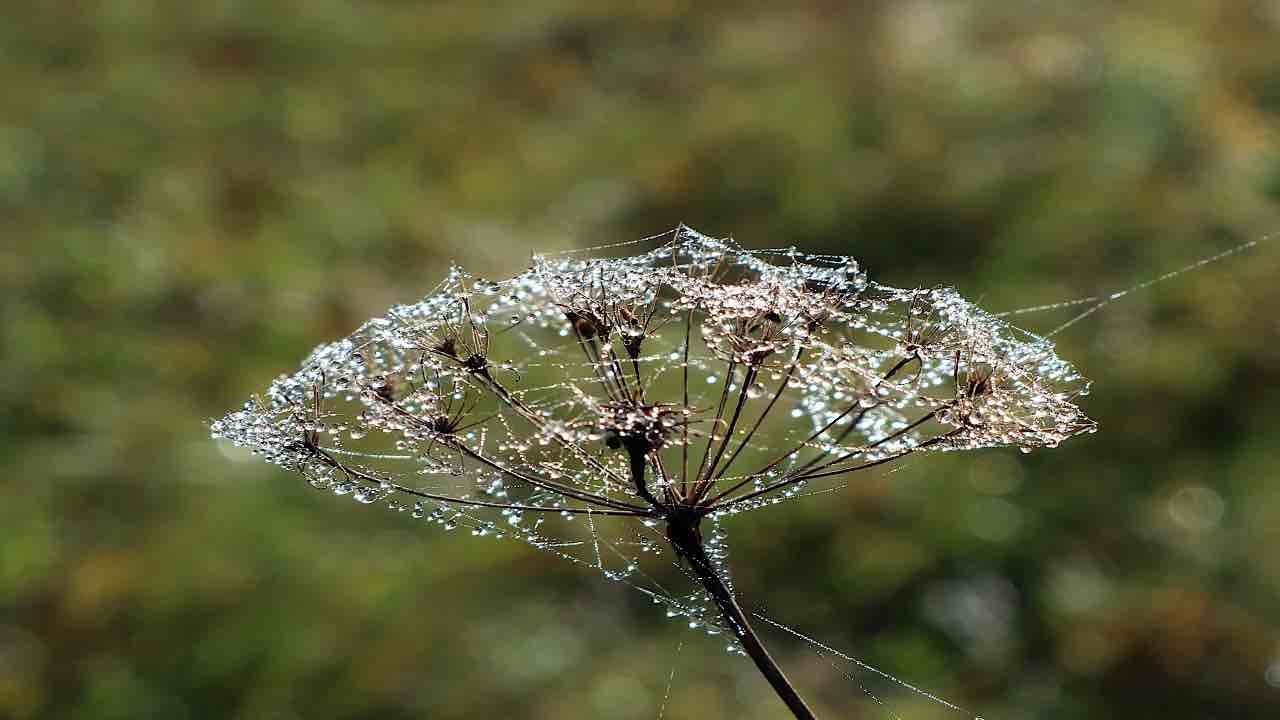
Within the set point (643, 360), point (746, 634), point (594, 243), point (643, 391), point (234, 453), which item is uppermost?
point (594, 243)

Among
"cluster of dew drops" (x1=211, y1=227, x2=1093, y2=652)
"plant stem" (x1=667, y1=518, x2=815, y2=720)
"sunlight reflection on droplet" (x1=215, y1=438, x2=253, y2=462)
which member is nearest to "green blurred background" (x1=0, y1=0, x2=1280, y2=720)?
"sunlight reflection on droplet" (x1=215, y1=438, x2=253, y2=462)

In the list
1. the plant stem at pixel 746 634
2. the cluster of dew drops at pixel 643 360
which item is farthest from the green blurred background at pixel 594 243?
the plant stem at pixel 746 634

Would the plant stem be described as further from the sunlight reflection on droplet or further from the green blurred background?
the sunlight reflection on droplet

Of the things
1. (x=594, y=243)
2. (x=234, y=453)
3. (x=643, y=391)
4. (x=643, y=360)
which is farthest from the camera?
(x=594, y=243)

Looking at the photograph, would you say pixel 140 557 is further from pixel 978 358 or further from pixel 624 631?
pixel 978 358

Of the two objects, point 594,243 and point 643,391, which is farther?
point 594,243

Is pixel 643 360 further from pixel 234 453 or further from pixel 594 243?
pixel 594 243

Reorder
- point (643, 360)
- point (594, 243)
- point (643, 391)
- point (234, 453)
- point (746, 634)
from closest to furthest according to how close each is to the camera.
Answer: point (746, 634) < point (643, 391) < point (643, 360) < point (234, 453) < point (594, 243)

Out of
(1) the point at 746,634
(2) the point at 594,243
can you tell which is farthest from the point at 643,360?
(2) the point at 594,243

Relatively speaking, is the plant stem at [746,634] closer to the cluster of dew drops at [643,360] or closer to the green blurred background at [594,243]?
the cluster of dew drops at [643,360]
